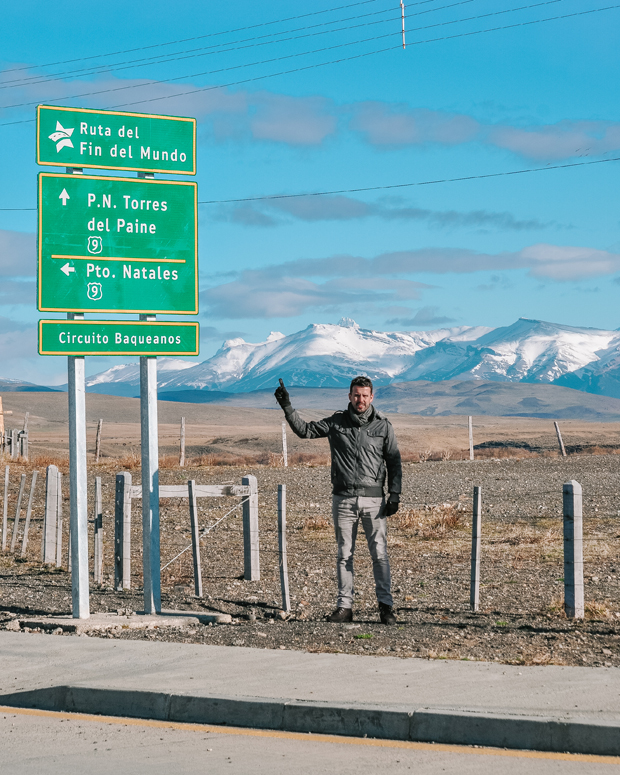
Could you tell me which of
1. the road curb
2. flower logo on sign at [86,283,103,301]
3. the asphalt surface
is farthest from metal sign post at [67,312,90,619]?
the road curb

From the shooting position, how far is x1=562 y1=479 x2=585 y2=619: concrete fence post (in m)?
9.09

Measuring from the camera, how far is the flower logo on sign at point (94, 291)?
10047mm

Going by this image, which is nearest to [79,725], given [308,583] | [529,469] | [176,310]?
[176,310]

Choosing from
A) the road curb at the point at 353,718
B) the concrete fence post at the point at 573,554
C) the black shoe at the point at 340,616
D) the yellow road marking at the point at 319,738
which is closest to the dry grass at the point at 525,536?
the concrete fence post at the point at 573,554

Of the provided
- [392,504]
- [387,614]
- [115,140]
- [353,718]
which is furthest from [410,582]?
[353,718]

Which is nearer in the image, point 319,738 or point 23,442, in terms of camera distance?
point 319,738

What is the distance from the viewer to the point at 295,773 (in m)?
5.33

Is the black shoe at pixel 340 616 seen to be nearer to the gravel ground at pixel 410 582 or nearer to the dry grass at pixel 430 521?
the gravel ground at pixel 410 582

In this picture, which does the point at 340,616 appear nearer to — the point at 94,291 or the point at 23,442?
Answer: the point at 94,291

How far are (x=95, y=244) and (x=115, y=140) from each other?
1081mm

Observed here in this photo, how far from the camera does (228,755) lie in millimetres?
5719

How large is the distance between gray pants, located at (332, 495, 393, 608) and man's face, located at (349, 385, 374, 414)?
792 mm

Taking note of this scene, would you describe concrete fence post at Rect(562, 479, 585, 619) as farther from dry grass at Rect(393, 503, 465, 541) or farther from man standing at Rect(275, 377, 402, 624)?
dry grass at Rect(393, 503, 465, 541)

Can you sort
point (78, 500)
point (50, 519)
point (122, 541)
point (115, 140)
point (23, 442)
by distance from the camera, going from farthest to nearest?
point (23, 442), point (50, 519), point (122, 541), point (115, 140), point (78, 500)
